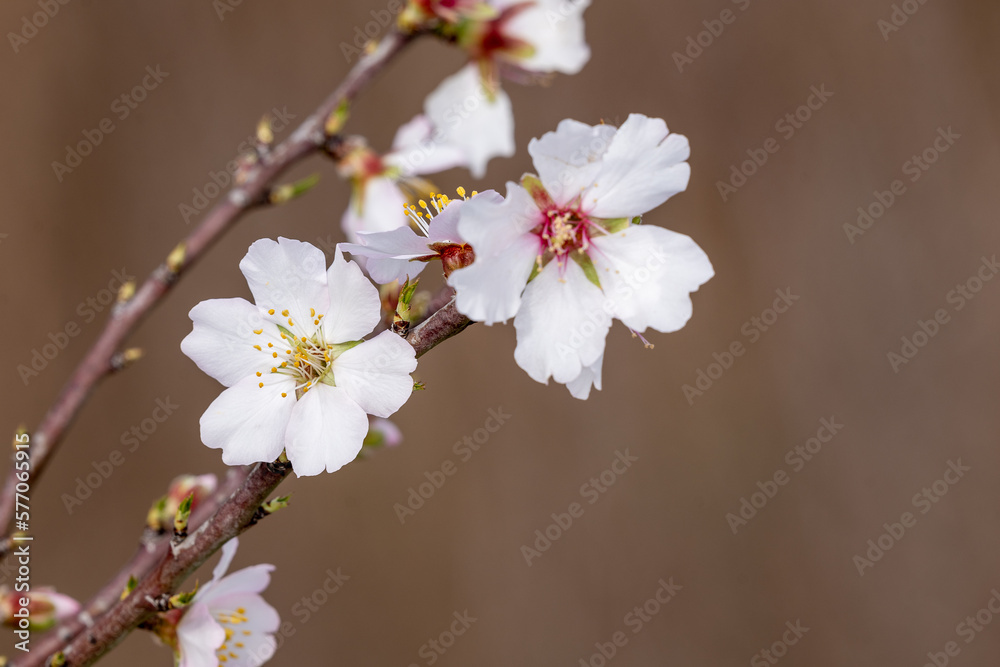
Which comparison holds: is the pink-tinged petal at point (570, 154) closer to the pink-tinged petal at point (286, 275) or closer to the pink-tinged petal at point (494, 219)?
the pink-tinged petal at point (494, 219)

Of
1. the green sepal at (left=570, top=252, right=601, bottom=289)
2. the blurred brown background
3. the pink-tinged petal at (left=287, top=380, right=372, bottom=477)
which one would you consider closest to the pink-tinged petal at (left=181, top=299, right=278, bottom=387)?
the pink-tinged petal at (left=287, top=380, right=372, bottom=477)

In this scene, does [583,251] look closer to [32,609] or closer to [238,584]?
[238,584]

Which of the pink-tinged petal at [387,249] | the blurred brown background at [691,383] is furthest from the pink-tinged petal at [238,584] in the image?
the blurred brown background at [691,383]

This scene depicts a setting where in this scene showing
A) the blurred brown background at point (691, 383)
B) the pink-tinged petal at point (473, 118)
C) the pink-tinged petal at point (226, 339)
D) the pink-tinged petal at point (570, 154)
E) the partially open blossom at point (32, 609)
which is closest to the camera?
the pink-tinged petal at point (473, 118)

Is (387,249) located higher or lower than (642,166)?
lower

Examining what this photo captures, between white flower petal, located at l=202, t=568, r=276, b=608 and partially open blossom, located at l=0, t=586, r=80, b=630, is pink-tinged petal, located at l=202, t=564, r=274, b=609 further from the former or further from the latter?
partially open blossom, located at l=0, t=586, r=80, b=630

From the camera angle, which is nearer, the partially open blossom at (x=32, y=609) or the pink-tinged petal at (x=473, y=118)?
the pink-tinged petal at (x=473, y=118)

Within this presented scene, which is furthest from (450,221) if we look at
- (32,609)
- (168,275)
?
(32,609)
